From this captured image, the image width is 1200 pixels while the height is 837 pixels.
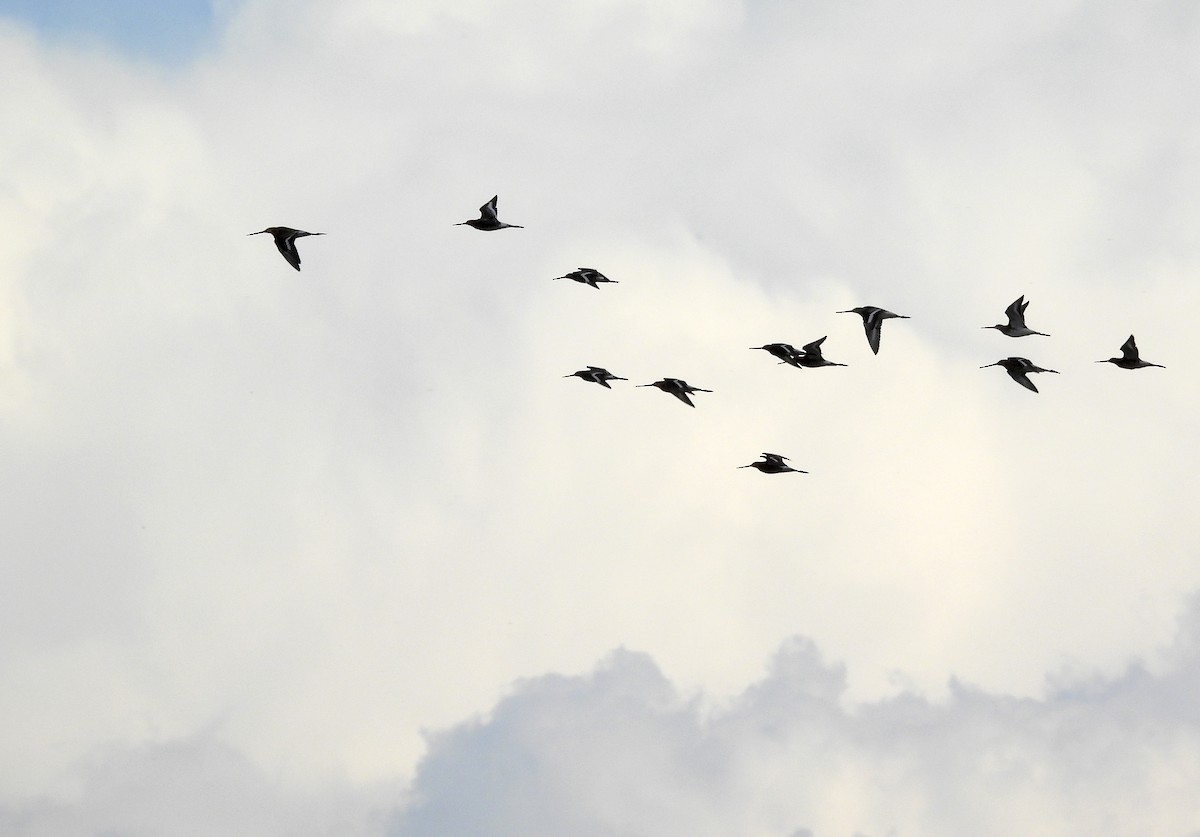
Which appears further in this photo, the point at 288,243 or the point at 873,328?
the point at 873,328

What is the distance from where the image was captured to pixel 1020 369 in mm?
105500

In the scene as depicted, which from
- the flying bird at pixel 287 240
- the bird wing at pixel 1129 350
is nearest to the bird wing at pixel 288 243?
the flying bird at pixel 287 240

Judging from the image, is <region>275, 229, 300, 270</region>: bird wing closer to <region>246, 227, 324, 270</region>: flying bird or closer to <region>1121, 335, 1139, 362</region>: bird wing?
<region>246, 227, 324, 270</region>: flying bird

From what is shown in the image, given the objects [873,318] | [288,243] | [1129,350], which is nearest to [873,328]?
[873,318]

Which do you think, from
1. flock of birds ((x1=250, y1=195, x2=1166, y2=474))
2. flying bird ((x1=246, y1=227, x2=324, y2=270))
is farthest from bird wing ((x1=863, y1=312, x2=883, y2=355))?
flying bird ((x1=246, y1=227, x2=324, y2=270))

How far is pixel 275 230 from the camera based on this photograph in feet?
322

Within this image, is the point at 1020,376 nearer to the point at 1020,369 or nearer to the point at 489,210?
the point at 1020,369

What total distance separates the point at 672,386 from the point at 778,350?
6182 millimetres

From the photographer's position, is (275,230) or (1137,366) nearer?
(275,230)

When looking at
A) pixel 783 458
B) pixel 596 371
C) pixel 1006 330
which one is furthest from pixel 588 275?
pixel 1006 330

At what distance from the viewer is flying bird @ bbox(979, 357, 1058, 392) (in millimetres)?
104688

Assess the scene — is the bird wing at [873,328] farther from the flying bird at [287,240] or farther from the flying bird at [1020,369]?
the flying bird at [287,240]

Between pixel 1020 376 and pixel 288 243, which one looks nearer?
pixel 288 243

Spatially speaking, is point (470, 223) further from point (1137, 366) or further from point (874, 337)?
point (1137, 366)
